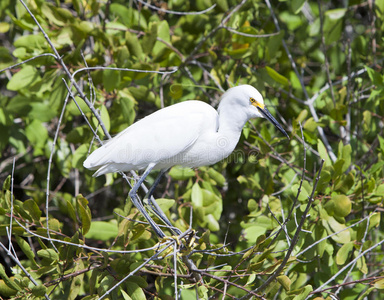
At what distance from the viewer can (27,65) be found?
2.30m

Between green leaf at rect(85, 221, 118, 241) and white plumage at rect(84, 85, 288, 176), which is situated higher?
white plumage at rect(84, 85, 288, 176)

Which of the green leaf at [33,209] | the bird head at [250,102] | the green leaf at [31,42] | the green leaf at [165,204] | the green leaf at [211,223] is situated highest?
the green leaf at [31,42]

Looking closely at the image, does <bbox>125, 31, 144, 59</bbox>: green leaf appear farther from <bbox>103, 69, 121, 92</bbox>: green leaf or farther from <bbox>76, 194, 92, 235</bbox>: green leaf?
<bbox>76, 194, 92, 235</bbox>: green leaf

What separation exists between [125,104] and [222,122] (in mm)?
534

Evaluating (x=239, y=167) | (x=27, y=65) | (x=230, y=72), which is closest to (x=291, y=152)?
(x=239, y=167)

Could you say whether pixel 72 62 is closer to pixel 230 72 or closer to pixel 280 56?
pixel 230 72

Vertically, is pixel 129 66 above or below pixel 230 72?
above

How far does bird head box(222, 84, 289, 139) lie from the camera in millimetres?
1881

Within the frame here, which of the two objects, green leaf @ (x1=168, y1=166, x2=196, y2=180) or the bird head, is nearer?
the bird head

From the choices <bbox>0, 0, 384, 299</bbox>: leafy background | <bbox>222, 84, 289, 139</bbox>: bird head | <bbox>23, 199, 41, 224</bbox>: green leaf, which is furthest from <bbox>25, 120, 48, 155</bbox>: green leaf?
<bbox>222, 84, 289, 139</bbox>: bird head

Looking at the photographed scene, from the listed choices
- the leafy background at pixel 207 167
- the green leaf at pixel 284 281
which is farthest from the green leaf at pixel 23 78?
the green leaf at pixel 284 281

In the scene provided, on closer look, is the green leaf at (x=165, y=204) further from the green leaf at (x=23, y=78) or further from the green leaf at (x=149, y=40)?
the green leaf at (x=23, y=78)

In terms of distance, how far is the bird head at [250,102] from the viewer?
188 cm

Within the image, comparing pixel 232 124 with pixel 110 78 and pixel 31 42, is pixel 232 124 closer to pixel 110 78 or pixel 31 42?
pixel 110 78
